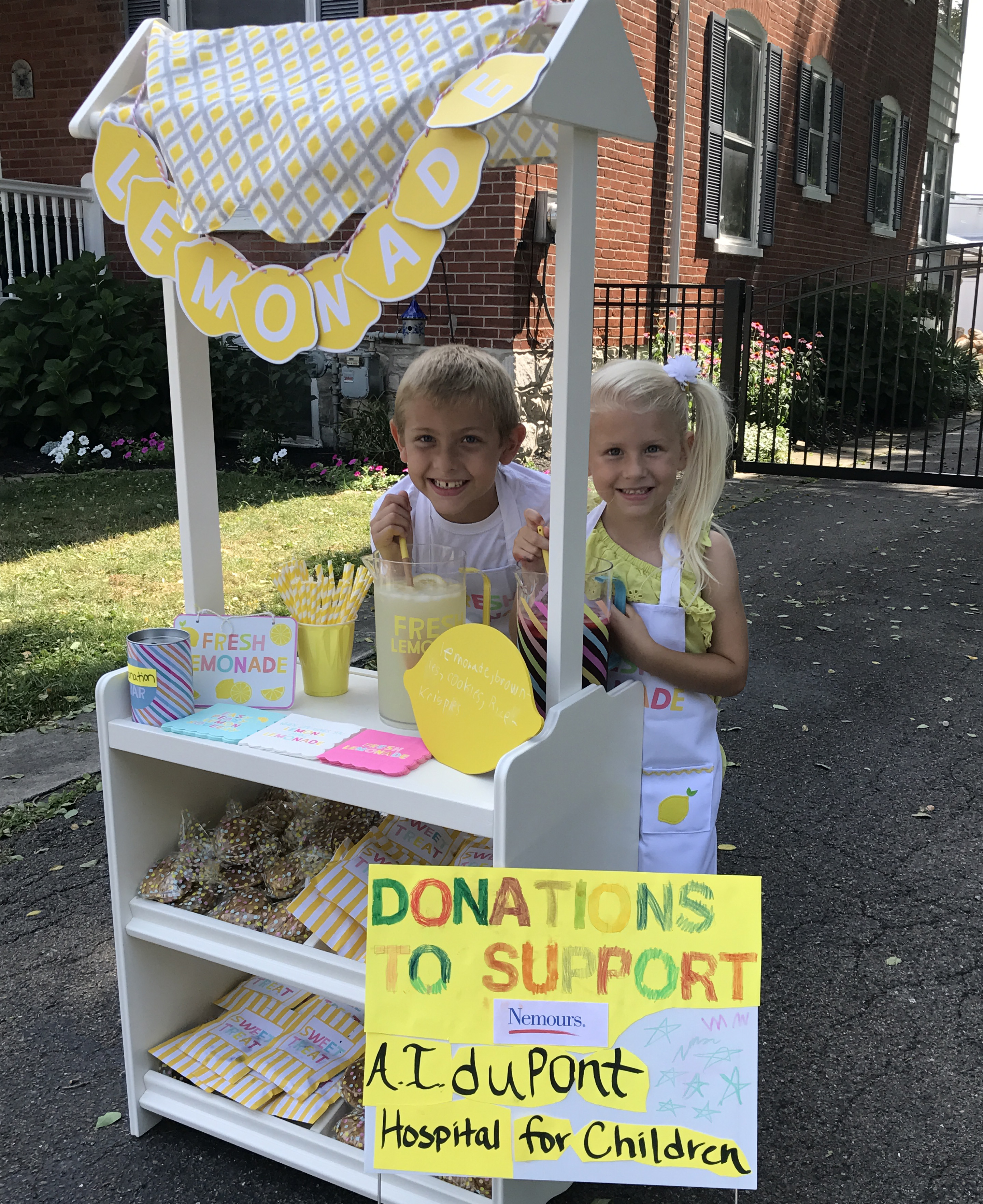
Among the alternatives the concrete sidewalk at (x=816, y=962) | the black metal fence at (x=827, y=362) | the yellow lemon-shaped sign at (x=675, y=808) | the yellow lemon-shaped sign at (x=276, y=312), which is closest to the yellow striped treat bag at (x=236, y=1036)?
the concrete sidewalk at (x=816, y=962)

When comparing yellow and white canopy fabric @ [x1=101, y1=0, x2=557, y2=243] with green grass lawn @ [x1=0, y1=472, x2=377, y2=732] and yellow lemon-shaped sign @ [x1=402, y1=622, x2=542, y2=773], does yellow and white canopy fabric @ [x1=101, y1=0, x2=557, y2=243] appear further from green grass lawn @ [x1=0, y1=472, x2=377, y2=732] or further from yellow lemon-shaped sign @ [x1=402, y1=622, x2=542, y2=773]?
green grass lawn @ [x1=0, y1=472, x2=377, y2=732]

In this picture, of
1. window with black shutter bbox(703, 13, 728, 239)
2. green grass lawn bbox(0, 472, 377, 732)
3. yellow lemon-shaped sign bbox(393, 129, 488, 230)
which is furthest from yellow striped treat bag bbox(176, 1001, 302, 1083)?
window with black shutter bbox(703, 13, 728, 239)

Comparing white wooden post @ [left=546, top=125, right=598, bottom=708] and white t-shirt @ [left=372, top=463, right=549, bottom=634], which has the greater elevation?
white wooden post @ [left=546, top=125, right=598, bottom=708]

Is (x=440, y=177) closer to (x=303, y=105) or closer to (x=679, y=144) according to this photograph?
(x=303, y=105)

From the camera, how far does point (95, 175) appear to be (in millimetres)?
1703

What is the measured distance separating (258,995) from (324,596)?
35.3 inches

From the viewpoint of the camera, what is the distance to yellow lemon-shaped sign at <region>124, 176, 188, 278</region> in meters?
1.67

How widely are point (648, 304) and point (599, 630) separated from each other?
23.3 feet

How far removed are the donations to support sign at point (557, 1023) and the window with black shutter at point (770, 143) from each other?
1098 centimetres

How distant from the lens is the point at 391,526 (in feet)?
6.63

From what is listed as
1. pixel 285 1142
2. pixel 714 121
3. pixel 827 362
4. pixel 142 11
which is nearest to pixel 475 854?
pixel 285 1142

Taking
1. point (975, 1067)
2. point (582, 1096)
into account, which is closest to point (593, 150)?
point (582, 1096)

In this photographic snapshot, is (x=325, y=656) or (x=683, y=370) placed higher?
(x=683, y=370)

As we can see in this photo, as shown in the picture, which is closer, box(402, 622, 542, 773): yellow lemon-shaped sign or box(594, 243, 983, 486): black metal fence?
box(402, 622, 542, 773): yellow lemon-shaped sign
